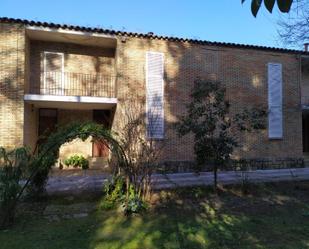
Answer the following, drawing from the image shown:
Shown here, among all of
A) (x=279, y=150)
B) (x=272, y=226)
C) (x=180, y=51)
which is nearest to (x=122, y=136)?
(x=272, y=226)

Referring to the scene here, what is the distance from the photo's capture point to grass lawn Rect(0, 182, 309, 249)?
6336 millimetres

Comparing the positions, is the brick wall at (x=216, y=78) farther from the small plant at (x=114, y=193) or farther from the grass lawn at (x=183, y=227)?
the grass lawn at (x=183, y=227)

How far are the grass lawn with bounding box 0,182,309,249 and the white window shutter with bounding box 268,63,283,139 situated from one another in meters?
7.24

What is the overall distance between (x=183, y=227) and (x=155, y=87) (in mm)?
8625

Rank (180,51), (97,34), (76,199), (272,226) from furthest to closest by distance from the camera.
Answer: (180,51) < (97,34) < (76,199) < (272,226)

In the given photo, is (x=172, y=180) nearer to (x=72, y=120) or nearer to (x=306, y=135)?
(x=72, y=120)

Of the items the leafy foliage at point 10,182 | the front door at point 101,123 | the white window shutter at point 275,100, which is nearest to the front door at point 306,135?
the white window shutter at point 275,100

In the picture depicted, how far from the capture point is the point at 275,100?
55.8 ft

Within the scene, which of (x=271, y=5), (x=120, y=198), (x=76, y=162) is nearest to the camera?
(x=271, y=5)

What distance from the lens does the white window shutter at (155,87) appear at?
1487 centimetres

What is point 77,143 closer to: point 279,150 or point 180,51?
point 180,51

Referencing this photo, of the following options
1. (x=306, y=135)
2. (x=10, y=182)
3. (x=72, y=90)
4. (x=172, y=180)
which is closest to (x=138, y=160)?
(x=10, y=182)

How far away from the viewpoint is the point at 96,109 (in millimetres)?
17125

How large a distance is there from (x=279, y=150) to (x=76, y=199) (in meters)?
10.9
